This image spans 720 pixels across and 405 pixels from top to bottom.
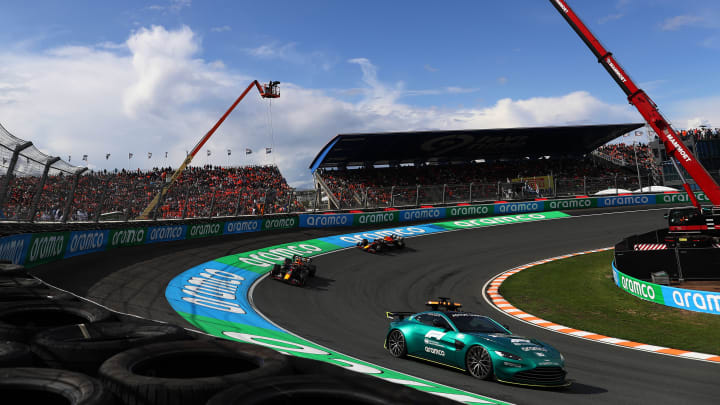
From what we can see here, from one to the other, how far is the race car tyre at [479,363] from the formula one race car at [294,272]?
11.0 m

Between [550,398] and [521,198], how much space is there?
1257 inches

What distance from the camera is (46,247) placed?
16984mm

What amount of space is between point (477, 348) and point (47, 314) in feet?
22.4

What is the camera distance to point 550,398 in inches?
327

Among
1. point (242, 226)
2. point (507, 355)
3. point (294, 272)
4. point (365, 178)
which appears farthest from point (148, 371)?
point (365, 178)

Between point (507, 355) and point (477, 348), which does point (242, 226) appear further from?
point (507, 355)

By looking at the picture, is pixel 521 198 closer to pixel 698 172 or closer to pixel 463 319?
pixel 698 172

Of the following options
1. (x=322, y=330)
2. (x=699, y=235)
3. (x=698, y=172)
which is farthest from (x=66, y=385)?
(x=698, y=172)

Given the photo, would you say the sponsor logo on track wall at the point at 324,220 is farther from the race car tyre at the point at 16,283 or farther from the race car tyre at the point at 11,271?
the race car tyre at the point at 16,283

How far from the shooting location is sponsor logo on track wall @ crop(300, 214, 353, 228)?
31.2 m

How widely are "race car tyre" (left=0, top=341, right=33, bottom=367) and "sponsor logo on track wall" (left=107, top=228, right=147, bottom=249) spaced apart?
738 inches

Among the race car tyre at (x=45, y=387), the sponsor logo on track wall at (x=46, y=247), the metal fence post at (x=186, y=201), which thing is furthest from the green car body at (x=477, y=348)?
the metal fence post at (x=186, y=201)

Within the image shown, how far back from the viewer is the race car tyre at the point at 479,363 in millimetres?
9109

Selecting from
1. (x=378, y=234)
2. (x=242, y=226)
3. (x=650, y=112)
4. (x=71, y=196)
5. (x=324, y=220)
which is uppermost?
(x=650, y=112)
